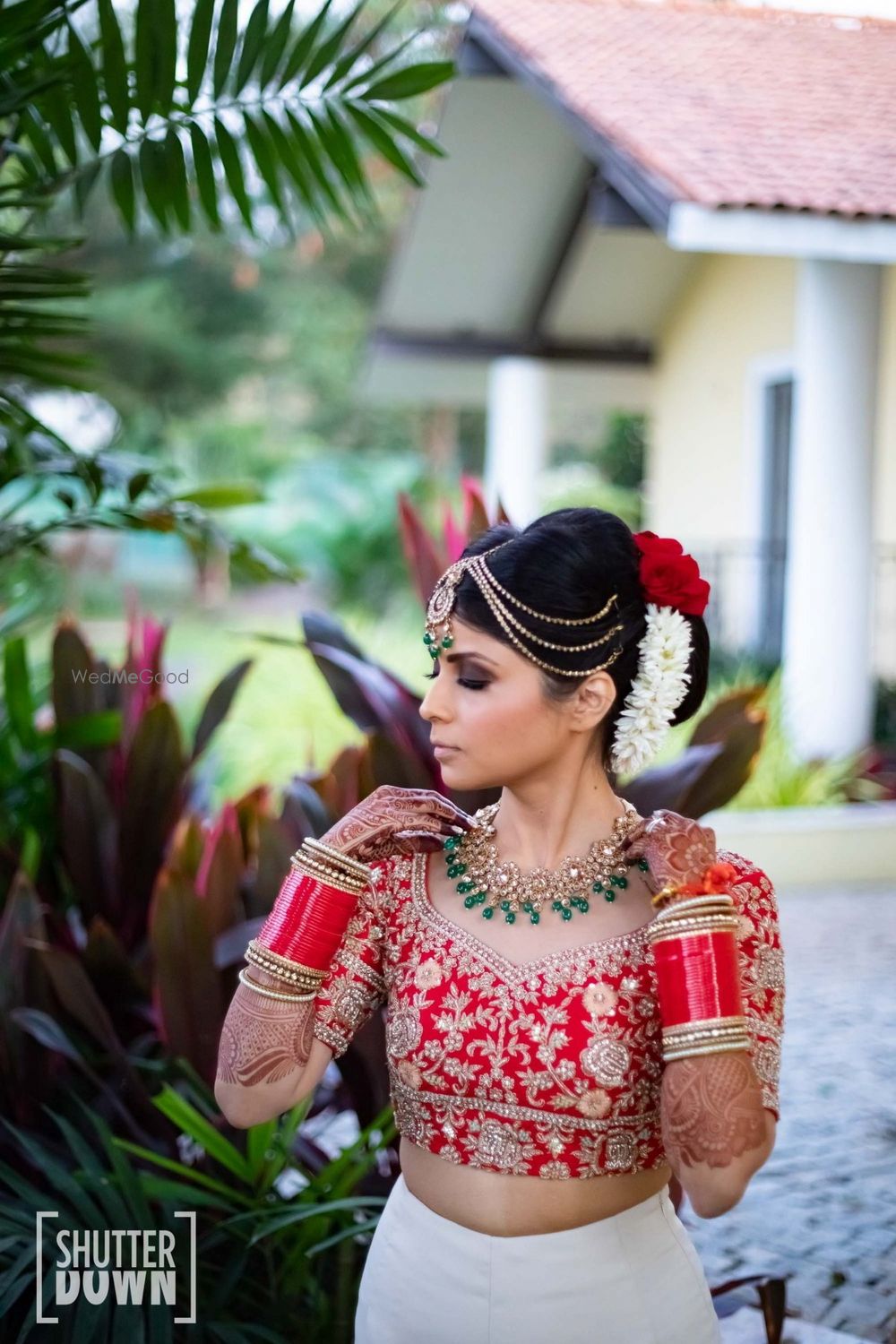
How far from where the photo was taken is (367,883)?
72.1 inches

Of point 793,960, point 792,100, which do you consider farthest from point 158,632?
point 792,100

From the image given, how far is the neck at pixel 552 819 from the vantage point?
6.05 feet

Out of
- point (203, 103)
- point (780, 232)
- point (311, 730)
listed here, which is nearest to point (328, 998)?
point (203, 103)

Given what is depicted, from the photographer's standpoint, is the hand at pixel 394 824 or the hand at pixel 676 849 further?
the hand at pixel 394 824

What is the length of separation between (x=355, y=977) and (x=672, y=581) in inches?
25.4

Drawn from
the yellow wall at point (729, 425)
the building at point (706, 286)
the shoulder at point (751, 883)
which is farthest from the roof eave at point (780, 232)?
the shoulder at point (751, 883)

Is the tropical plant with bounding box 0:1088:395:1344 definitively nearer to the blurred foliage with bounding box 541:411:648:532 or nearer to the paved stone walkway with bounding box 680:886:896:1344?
the paved stone walkway with bounding box 680:886:896:1344

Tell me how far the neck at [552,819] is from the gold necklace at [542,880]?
0.05 feet

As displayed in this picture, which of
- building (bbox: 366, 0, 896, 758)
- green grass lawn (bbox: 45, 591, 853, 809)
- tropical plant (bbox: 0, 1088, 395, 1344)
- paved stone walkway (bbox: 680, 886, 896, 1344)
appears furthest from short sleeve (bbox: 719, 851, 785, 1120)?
building (bbox: 366, 0, 896, 758)

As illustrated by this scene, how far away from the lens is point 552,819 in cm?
185

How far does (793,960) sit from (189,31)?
428 cm

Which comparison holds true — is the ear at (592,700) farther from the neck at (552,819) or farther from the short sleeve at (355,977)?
the short sleeve at (355,977)

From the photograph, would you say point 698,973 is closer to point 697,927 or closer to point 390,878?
point 697,927

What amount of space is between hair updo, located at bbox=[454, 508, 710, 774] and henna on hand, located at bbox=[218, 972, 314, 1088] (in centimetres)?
51
